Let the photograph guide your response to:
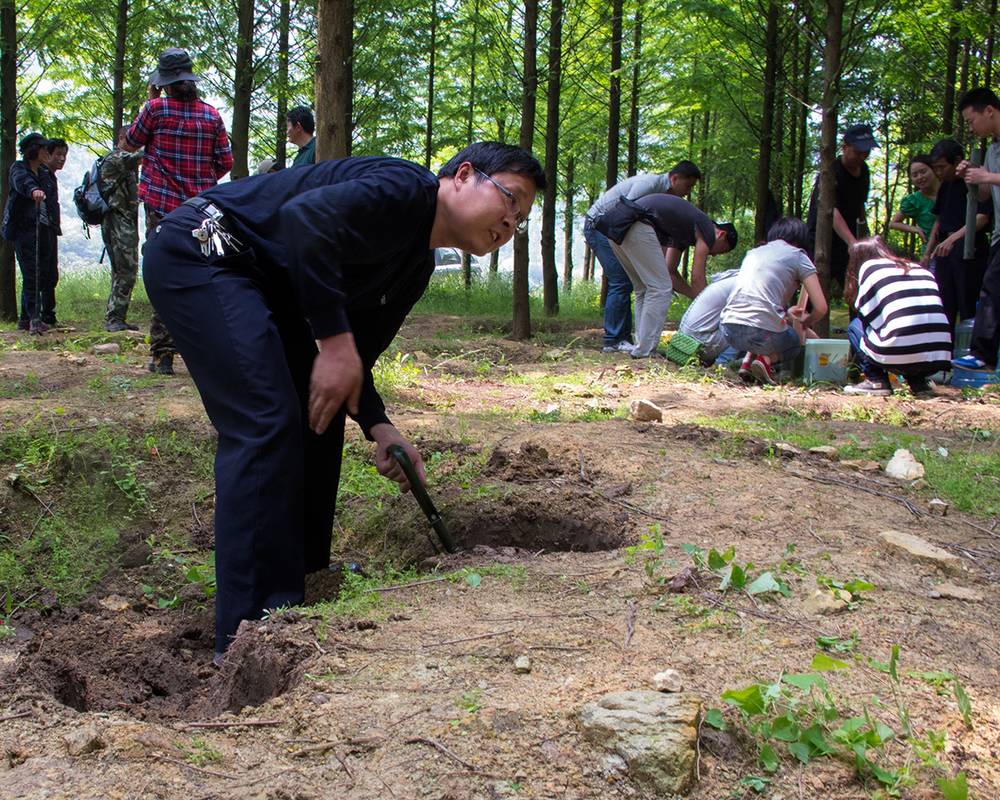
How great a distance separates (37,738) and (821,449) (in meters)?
3.85

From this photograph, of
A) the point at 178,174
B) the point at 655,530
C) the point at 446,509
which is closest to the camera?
the point at 655,530

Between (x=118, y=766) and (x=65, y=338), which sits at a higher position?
(x=65, y=338)

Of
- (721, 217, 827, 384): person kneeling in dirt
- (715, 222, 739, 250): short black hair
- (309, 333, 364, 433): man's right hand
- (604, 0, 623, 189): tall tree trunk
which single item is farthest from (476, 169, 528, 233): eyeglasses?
(604, 0, 623, 189): tall tree trunk

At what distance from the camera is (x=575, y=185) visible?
22.2m

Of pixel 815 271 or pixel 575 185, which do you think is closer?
pixel 815 271

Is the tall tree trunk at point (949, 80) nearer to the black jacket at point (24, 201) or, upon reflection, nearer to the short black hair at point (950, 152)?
the short black hair at point (950, 152)

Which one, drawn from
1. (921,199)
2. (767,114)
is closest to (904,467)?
(921,199)

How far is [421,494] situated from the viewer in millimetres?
3158

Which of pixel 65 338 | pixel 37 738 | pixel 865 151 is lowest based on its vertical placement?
pixel 37 738

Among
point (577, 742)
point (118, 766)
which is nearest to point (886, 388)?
point (577, 742)

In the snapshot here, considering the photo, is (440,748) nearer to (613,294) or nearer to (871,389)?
(871,389)

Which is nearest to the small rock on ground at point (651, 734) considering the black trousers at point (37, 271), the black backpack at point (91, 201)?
the black backpack at point (91, 201)

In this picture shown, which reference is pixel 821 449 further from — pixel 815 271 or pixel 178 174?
pixel 178 174

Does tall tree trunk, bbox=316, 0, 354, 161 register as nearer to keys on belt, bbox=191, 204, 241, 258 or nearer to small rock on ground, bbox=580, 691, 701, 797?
keys on belt, bbox=191, 204, 241, 258
